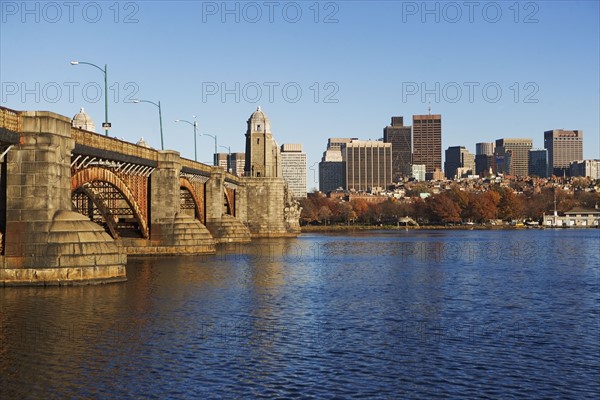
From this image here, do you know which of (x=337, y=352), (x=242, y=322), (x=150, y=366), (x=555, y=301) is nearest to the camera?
(x=150, y=366)

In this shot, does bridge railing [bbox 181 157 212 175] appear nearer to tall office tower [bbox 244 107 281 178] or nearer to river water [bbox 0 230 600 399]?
river water [bbox 0 230 600 399]

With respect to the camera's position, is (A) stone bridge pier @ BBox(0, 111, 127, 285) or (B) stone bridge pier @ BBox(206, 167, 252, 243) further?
(B) stone bridge pier @ BBox(206, 167, 252, 243)

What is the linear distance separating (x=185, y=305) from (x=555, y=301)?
19423 mm

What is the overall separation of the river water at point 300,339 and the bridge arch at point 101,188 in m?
9.22

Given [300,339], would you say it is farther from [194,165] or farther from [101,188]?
[194,165]

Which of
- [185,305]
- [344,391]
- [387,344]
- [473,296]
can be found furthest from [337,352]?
[473,296]

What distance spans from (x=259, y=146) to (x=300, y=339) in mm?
132978

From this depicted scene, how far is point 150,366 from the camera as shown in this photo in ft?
84.0

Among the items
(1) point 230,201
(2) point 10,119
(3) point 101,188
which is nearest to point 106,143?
(3) point 101,188

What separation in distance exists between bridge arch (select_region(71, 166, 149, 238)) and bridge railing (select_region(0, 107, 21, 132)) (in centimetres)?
1183

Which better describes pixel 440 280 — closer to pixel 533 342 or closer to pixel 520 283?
pixel 520 283

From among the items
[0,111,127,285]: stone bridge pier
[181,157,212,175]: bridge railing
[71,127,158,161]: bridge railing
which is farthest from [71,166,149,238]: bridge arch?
[181,157,212,175]: bridge railing

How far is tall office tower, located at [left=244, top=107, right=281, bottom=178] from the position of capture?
16238 centimetres

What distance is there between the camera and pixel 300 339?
101 feet
